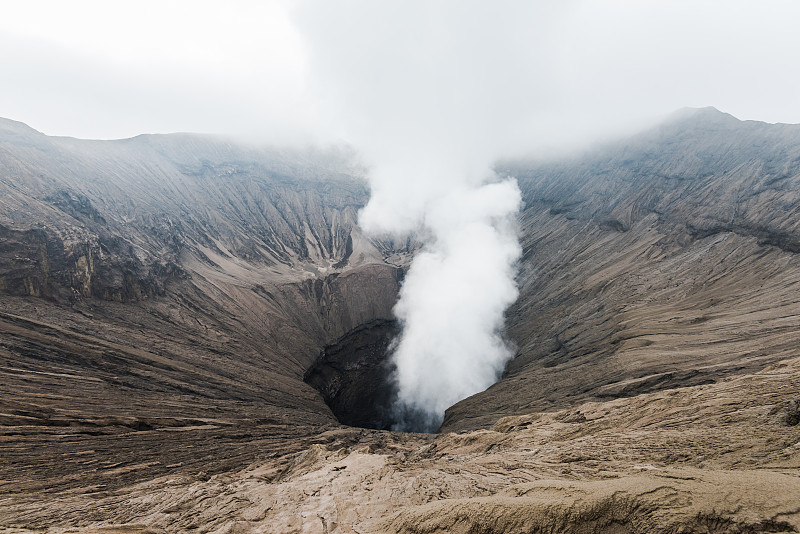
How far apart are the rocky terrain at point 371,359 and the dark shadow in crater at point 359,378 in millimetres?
470

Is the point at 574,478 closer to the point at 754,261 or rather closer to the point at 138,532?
the point at 138,532

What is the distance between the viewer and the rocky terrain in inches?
479

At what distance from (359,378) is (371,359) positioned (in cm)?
514

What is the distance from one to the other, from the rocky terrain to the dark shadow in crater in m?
0.47

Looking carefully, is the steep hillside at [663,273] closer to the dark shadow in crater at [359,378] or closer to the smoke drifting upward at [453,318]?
the smoke drifting upward at [453,318]

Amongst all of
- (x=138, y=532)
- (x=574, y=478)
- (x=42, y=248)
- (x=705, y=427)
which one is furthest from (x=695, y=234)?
(x=42, y=248)

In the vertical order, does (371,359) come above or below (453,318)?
below

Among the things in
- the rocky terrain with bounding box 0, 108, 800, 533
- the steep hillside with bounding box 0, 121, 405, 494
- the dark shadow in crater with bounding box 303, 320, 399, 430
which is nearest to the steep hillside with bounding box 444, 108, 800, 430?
the rocky terrain with bounding box 0, 108, 800, 533

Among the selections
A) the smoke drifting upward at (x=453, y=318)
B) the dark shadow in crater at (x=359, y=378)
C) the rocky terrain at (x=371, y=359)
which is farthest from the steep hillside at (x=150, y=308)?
the smoke drifting upward at (x=453, y=318)

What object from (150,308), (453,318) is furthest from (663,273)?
(150,308)

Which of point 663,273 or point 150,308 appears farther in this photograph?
point 663,273

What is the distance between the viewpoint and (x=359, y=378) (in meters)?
68.6

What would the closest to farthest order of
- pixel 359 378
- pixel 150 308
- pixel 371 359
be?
pixel 150 308, pixel 359 378, pixel 371 359

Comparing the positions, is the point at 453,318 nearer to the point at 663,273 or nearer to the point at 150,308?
the point at 663,273
